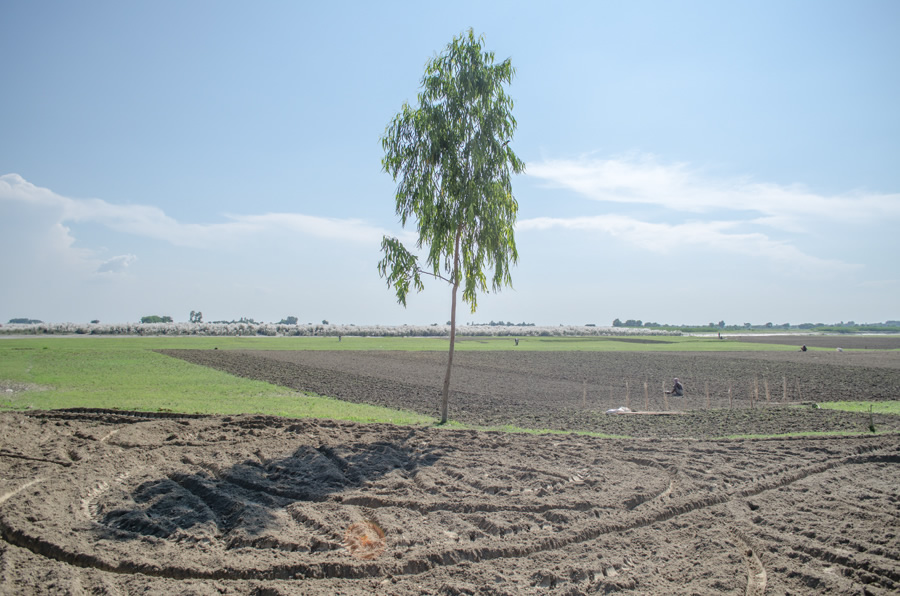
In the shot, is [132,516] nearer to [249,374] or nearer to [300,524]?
[300,524]

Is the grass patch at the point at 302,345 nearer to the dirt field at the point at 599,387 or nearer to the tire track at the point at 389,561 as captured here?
the dirt field at the point at 599,387

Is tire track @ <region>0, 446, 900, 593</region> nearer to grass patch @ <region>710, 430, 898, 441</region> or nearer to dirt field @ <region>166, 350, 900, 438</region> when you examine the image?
grass patch @ <region>710, 430, 898, 441</region>

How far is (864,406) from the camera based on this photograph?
20094 mm

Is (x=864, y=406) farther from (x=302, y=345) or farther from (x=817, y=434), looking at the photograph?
(x=302, y=345)

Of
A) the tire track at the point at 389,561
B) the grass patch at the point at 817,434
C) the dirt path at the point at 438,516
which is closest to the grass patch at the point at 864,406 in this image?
the grass patch at the point at 817,434

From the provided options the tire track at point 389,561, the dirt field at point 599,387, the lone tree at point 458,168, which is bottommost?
the dirt field at point 599,387

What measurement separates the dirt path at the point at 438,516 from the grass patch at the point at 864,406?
7768 millimetres

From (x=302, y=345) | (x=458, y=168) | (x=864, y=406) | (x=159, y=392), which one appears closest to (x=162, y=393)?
(x=159, y=392)

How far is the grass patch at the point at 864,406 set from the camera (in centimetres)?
1921

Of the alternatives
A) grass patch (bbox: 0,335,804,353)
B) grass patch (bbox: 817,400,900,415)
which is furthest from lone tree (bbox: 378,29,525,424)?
grass patch (bbox: 0,335,804,353)

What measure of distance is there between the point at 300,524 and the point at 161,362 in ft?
107

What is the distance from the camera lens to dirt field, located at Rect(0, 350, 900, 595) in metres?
6.09

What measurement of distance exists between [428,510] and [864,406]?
19.0 m

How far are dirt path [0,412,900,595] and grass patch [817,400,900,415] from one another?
25.5 feet
